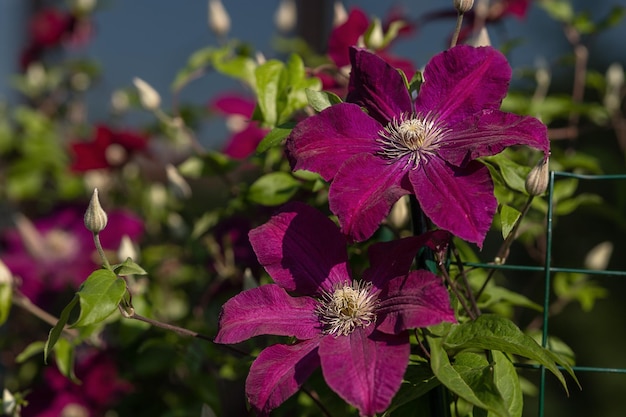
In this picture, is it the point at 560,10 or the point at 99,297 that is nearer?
the point at 99,297

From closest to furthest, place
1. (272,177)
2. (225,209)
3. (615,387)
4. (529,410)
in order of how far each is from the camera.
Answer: (272,177) < (225,209) < (529,410) < (615,387)

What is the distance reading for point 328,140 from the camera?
2.11ft

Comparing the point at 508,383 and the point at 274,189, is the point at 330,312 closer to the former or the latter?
the point at 508,383

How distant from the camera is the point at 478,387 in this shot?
1.95ft

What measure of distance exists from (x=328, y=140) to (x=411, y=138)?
69mm

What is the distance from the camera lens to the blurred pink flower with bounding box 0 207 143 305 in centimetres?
145

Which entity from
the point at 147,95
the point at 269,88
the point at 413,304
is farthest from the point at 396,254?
the point at 147,95

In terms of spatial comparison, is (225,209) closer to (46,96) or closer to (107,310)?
(107,310)

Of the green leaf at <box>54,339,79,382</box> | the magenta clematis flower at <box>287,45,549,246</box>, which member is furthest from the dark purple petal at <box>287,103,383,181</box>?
the green leaf at <box>54,339,79,382</box>

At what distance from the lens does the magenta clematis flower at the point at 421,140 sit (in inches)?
23.5

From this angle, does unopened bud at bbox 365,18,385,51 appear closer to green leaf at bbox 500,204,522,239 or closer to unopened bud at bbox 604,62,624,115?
green leaf at bbox 500,204,522,239

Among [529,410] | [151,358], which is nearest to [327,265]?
[151,358]

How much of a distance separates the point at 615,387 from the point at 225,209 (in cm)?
150

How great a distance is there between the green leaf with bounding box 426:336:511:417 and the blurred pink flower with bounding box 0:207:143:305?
0.93 m
